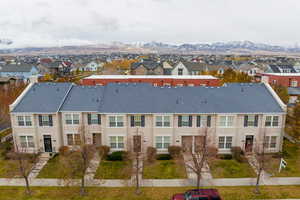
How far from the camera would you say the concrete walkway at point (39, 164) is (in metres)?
24.9

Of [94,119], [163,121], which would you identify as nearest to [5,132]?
[94,119]

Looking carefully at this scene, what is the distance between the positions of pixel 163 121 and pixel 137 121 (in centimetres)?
315

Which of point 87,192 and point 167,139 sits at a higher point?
A: point 167,139

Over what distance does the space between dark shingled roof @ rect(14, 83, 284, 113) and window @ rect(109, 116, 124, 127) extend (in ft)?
2.62

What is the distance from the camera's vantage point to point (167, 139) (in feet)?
95.6

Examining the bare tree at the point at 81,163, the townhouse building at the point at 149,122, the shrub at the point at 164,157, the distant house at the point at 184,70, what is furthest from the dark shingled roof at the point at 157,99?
the distant house at the point at 184,70

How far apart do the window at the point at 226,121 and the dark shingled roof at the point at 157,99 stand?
2.76 ft

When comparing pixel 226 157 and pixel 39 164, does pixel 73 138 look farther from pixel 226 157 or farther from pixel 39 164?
pixel 226 157

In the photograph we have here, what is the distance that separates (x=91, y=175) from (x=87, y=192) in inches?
118

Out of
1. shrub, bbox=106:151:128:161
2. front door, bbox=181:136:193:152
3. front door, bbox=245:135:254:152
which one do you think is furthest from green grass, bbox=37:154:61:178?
front door, bbox=245:135:254:152

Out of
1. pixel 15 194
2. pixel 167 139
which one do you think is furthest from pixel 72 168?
pixel 167 139

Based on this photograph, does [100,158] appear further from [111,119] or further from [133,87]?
[133,87]

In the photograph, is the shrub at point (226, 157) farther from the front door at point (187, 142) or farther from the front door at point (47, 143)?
the front door at point (47, 143)

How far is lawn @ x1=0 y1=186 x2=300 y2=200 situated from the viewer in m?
20.9
